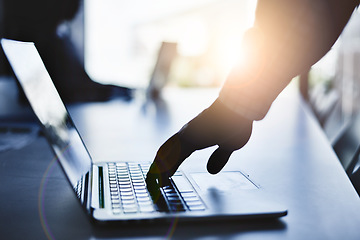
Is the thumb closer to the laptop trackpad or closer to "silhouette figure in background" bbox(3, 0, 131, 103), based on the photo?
the laptop trackpad

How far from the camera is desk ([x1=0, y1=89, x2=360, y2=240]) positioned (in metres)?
0.57

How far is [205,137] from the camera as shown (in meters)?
0.75

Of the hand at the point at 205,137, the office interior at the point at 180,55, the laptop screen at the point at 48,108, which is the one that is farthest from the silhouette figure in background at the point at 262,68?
the office interior at the point at 180,55

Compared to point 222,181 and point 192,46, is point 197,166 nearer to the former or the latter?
point 222,181

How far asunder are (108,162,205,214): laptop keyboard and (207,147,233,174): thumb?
0.06 metres

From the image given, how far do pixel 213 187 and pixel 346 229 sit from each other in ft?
0.75

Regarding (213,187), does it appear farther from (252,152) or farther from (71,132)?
(252,152)

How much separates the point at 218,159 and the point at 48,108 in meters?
0.30

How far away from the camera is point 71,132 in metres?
0.81

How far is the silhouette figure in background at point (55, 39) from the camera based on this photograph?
1973 mm

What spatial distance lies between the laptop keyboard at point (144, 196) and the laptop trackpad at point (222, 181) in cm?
3

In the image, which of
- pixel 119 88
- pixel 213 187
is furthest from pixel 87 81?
pixel 213 187

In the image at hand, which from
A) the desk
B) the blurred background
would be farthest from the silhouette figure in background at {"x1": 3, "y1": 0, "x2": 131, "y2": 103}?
the blurred background

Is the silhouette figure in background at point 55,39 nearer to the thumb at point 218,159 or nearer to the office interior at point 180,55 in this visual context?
the office interior at point 180,55
